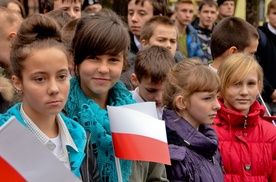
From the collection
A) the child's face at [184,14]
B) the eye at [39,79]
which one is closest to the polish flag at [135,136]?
the eye at [39,79]

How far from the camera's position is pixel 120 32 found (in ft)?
13.9

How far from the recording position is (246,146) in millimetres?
5301

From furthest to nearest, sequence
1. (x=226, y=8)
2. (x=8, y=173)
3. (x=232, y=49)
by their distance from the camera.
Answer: (x=226, y=8)
(x=232, y=49)
(x=8, y=173)

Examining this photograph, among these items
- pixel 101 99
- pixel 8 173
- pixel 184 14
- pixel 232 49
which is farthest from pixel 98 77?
pixel 184 14

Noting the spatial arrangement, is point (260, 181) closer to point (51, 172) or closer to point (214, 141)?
point (214, 141)

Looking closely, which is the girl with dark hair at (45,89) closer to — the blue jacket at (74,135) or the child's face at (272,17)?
the blue jacket at (74,135)

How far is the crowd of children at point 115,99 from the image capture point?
368 centimetres

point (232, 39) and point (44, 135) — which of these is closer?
point (44, 135)

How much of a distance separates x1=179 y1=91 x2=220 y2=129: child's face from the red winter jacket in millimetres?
588

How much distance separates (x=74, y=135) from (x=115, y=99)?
1.96 feet

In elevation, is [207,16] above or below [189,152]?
below

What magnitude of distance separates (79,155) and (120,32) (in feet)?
2.87

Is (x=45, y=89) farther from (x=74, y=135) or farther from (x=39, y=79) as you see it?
(x=74, y=135)

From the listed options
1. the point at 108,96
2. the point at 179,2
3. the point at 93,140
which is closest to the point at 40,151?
the point at 93,140
